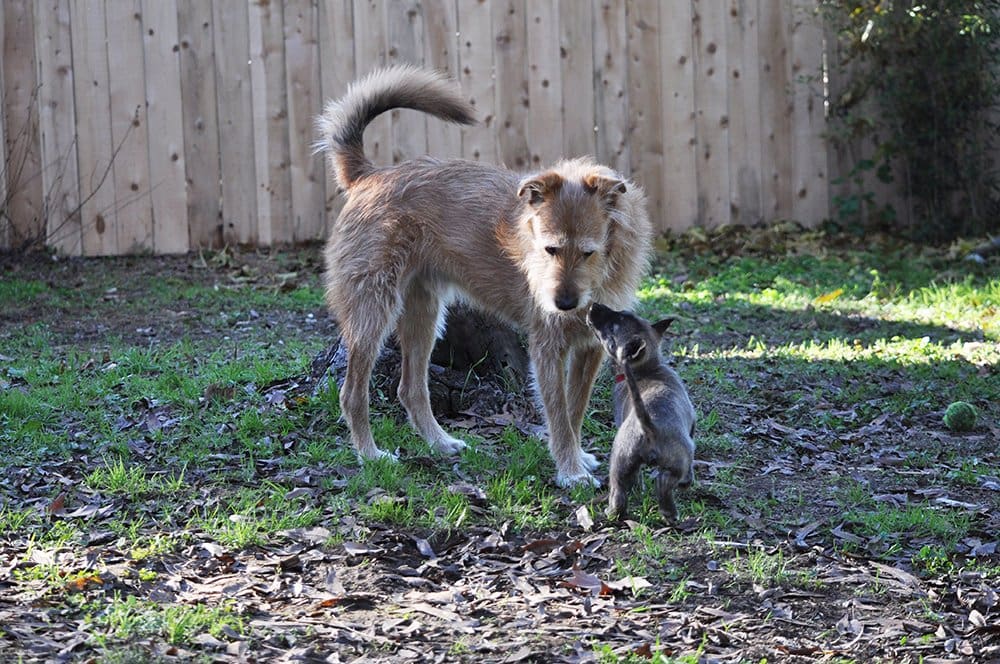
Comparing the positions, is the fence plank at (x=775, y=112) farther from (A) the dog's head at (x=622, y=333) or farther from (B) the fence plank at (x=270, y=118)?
(A) the dog's head at (x=622, y=333)

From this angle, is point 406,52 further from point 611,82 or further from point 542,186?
point 542,186

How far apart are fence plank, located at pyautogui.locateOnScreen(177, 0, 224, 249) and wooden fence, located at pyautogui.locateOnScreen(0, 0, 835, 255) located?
1cm

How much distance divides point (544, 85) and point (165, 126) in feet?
11.0

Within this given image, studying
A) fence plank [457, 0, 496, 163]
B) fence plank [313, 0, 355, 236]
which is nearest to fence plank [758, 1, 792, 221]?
fence plank [457, 0, 496, 163]

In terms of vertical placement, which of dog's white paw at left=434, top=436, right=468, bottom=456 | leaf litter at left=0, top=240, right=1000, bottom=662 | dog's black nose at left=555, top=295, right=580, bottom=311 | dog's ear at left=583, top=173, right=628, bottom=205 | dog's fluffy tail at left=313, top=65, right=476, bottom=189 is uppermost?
dog's fluffy tail at left=313, top=65, right=476, bottom=189

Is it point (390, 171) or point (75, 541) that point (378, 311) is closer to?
point (390, 171)

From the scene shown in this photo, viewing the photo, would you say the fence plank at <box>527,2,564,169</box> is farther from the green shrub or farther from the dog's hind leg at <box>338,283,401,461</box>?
the dog's hind leg at <box>338,283,401,461</box>

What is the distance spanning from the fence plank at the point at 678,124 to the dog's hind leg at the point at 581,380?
A: 217 inches

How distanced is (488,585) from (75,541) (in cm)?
158

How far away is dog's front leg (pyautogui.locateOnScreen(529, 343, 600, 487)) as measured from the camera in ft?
16.7

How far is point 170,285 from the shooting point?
9.16 metres

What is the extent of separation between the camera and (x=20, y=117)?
31.7 ft

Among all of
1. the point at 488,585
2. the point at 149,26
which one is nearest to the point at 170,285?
the point at 149,26

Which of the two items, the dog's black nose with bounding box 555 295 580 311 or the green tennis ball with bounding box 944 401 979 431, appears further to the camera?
the green tennis ball with bounding box 944 401 979 431
